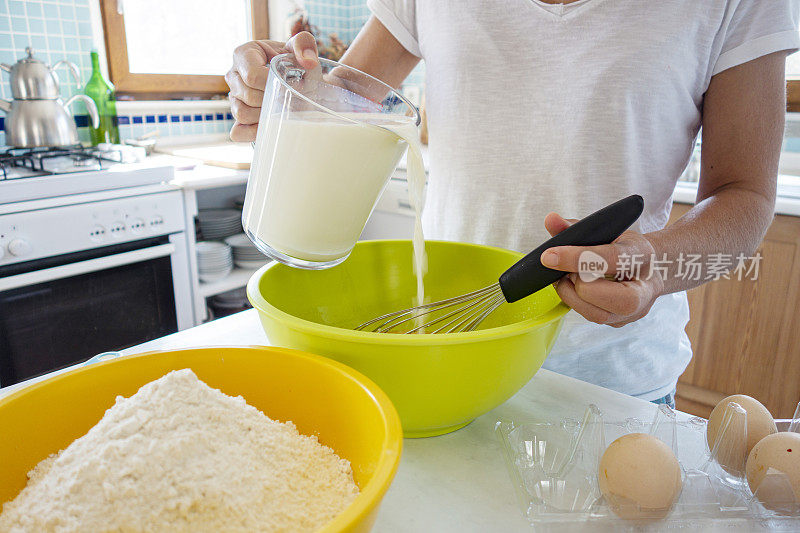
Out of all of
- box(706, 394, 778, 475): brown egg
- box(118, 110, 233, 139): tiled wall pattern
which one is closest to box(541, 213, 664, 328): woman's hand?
box(706, 394, 778, 475): brown egg

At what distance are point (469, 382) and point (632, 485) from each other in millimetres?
145

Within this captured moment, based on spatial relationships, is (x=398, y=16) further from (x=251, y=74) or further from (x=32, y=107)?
(x=32, y=107)

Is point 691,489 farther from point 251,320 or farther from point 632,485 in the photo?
point 251,320

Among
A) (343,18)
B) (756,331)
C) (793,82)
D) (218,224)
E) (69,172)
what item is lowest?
(756,331)

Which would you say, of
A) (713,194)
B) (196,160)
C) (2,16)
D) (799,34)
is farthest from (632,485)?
(2,16)

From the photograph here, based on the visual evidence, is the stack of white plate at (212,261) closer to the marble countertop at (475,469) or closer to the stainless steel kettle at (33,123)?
the stainless steel kettle at (33,123)

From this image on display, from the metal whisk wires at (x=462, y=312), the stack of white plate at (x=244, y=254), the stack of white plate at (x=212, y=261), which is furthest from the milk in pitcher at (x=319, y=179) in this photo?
the stack of white plate at (x=244, y=254)

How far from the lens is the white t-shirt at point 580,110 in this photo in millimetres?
714

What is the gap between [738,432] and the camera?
477 millimetres

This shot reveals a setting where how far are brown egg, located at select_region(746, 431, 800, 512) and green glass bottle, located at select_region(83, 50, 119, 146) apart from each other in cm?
210

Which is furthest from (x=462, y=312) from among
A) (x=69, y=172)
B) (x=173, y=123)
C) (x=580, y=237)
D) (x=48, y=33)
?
(x=173, y=123)

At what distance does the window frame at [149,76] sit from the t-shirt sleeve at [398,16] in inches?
59.8

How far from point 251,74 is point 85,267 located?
110cm

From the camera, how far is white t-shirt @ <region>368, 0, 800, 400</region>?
0.71 m
